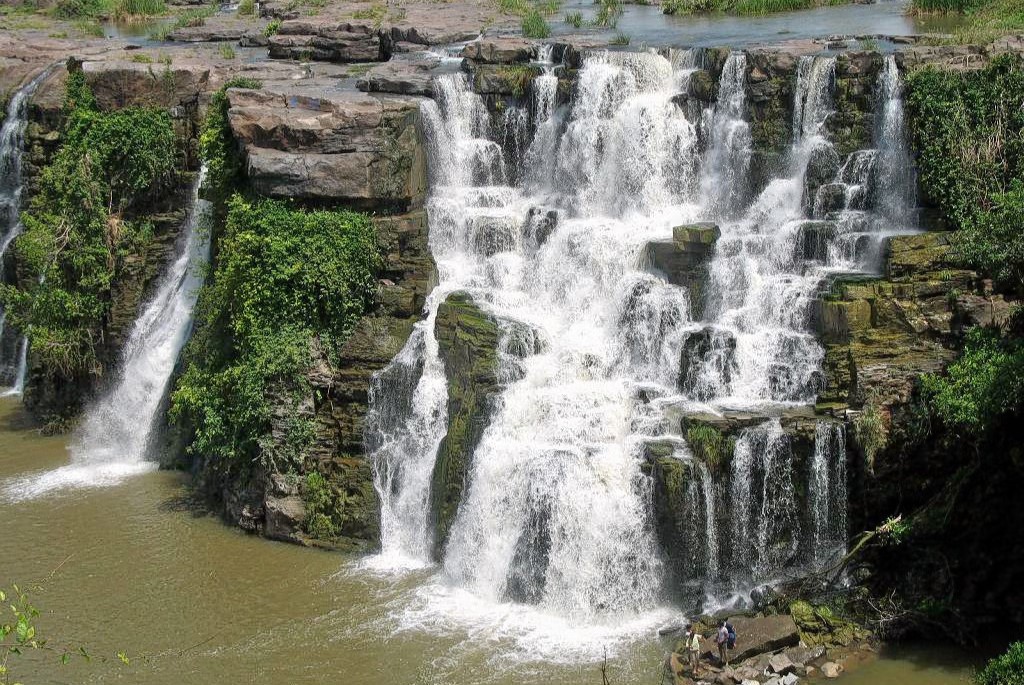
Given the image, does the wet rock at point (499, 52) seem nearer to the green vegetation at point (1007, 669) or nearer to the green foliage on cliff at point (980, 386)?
the green foliage on cliff at point (980, 386)

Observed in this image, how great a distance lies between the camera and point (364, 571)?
24.8 m

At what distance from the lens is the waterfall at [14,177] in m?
34.6

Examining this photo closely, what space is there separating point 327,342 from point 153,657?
7.83 m

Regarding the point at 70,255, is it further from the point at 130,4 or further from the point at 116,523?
the point at 130,4

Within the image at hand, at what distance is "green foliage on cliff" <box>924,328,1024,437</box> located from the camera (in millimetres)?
20469

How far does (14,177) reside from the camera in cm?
3494

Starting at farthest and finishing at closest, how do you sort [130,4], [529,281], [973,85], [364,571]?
[130,4]
[529,281]
[973,85]
[364,571]

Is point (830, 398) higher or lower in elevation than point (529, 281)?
lower

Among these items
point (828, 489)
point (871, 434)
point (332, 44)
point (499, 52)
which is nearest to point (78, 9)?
point (332, 44)

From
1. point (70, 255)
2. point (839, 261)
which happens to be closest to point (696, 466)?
point (839, 261)

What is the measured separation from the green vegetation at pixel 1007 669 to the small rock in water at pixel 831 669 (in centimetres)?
218

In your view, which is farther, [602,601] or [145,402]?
[145,402]

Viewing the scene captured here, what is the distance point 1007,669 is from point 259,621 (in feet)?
40.6

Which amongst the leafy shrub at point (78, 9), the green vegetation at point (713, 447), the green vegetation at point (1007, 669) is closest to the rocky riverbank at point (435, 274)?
the green vegetation at point (713, 447)
